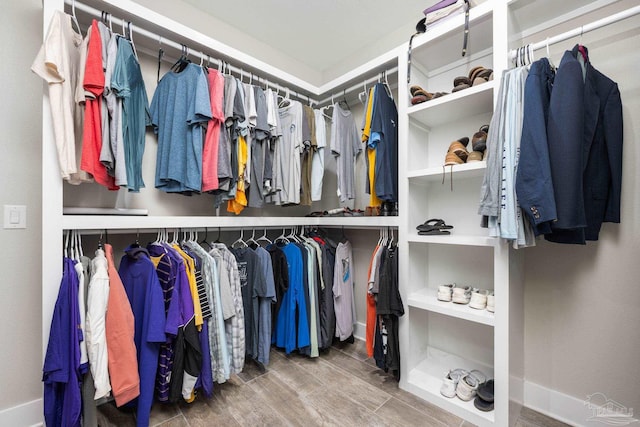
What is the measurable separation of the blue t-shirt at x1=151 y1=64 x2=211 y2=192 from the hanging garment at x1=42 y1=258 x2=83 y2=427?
27.0 inches

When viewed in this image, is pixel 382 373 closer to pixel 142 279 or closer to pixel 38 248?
pixel 142 279

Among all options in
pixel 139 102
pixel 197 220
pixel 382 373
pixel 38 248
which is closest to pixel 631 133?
pixel 382 373

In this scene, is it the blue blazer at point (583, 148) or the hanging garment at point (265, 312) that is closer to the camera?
the blue blazer at point (583, 148)

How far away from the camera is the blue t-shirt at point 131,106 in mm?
1345

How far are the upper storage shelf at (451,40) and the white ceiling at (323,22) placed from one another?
1.56 ft

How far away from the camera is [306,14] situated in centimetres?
211

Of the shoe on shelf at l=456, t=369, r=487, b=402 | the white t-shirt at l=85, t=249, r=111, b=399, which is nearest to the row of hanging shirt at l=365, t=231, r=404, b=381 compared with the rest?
the shoe on shelf at l=456, t=369, r=487, b=402

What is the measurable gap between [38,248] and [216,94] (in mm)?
1297

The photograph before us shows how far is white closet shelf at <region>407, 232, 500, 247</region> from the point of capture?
1.41m

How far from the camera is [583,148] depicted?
3.98 ft

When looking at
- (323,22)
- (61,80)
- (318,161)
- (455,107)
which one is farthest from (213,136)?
(455,107)

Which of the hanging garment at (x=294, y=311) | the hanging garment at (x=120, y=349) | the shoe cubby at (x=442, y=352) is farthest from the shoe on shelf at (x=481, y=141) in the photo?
the hanging garment at (x=120, y=349)

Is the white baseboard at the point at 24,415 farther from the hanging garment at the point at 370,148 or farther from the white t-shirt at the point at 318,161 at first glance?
the hanging garment at the point at 370,148

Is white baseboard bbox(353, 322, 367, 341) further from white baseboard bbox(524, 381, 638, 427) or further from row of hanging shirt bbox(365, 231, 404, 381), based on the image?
white baseboard bbox(524, 381, 638, 427)
